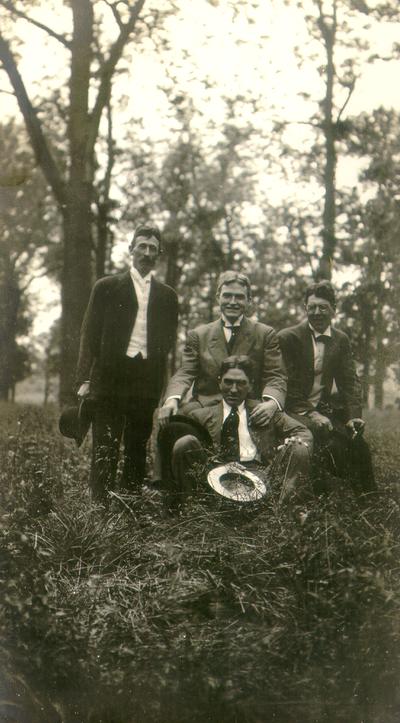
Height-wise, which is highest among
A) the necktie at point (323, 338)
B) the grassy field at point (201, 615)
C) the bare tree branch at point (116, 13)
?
the bare tree branch at point (116, 13)

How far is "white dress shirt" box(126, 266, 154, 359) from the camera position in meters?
5.18

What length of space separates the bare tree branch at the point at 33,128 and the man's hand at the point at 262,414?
354 cm

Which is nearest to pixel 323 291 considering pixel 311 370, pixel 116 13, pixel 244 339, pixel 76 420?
pixel 311 370

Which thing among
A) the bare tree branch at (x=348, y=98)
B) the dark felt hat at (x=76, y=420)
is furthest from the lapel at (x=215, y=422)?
the bare tree branch at (x=348, y=98)

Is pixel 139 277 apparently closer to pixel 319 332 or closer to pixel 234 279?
pixel 234 279

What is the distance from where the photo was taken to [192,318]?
26.0 meters

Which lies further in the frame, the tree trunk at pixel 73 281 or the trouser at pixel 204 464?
the tree trunk at pixel 73 281

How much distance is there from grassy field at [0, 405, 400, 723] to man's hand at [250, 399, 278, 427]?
61 cm

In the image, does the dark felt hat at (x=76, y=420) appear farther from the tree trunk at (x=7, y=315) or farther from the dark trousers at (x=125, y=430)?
the tree trunk at (x=7, y=315)

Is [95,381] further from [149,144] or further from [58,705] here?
[149,144]

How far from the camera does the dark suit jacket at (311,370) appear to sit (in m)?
5.47

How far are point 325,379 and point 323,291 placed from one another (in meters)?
0.68

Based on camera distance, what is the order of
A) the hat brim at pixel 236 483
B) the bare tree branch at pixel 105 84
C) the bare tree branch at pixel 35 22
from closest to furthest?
1. the hat brim at pixel 236 483
2. the bare tree branch at pixel 35 22
3. the bare tree branch at pixel 105 84

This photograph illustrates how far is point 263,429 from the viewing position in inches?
190
